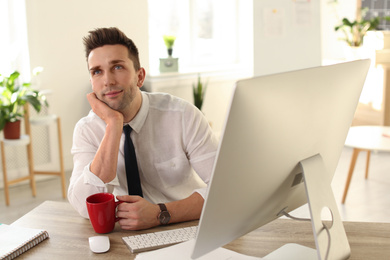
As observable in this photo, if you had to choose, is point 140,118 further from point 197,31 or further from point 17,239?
point 197,31

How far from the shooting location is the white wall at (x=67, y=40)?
4.11 meters

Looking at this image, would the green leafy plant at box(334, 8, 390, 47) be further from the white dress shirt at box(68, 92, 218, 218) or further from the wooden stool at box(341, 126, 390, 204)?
the white dress shirt at box(68, 92, 218, 218)

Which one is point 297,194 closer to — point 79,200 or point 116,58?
point 79,200

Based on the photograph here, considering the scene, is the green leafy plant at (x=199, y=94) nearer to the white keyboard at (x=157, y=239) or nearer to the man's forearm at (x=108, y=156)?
the man's forearm at (x=108, y=156)

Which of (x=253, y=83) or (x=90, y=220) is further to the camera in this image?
(x=90, y=220)

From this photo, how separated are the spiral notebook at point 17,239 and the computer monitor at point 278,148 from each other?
1.71 ft

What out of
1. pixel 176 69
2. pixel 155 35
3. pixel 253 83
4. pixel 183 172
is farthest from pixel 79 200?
pixel 155 35

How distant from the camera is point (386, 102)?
4.77 metres

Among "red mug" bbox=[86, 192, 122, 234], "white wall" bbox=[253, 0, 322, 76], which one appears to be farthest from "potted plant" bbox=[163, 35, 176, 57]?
"red mug" bbox=[86, 192, 122, 234]

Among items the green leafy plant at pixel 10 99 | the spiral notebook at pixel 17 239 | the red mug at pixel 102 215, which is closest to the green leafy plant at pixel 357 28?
the green leafy plant at pixel 10 99

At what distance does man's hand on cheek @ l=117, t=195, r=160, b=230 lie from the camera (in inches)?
54.9

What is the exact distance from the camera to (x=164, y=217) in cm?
145

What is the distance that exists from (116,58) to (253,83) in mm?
933

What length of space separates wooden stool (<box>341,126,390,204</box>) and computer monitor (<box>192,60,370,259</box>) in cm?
229
